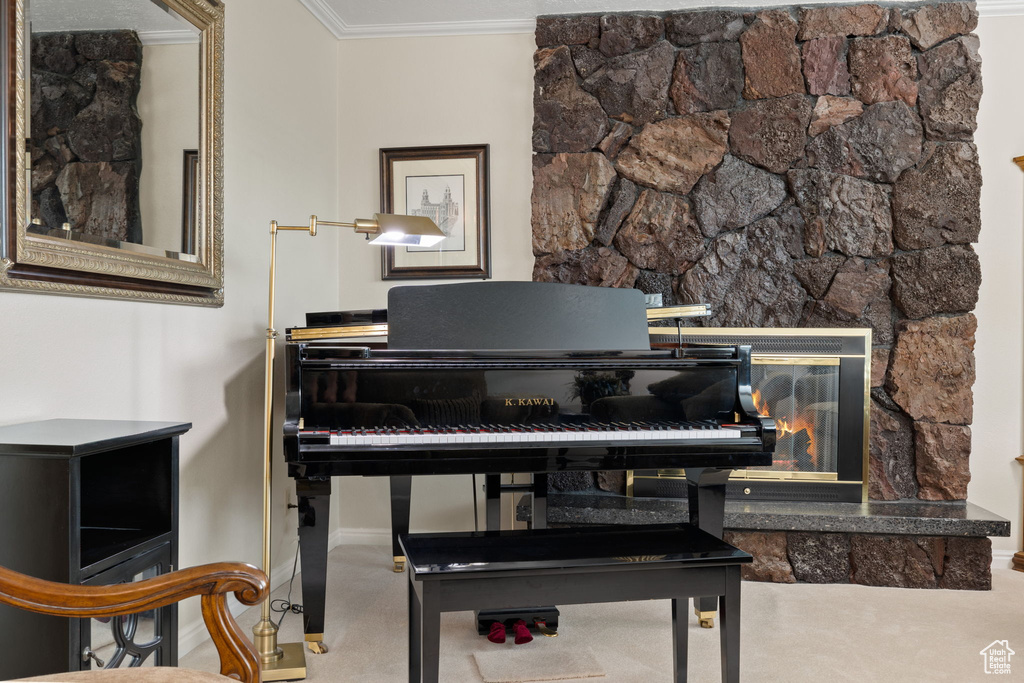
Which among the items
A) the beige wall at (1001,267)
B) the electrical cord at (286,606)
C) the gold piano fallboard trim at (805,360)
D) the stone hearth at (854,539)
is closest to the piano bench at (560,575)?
the electrical cord at (286,606)

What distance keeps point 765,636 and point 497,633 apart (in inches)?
38.0

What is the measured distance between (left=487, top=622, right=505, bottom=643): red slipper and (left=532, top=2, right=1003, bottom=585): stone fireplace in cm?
109

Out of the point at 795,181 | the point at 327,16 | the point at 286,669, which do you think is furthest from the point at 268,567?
the point at 795,181

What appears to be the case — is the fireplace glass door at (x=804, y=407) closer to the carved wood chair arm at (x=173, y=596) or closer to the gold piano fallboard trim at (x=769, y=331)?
the gold piano fallboard trim at (x=769, y=331)

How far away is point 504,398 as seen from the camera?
8.29 ft

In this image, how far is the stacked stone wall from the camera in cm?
355

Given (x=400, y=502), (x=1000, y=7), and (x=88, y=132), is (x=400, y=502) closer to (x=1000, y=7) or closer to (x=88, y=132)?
(x=88, y=132)

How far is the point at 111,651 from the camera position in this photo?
5.58 feet

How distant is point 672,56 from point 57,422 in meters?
3.09

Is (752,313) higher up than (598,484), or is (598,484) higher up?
(752,313)

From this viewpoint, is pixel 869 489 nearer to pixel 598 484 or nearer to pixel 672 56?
pixel 598 484

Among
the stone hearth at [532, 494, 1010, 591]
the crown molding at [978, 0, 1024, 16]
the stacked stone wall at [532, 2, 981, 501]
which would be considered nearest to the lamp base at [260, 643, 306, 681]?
the stone hearth at [532, 494, 1010, 591]

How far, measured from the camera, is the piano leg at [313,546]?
2432 mm

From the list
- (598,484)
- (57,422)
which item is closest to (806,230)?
(598,484)
